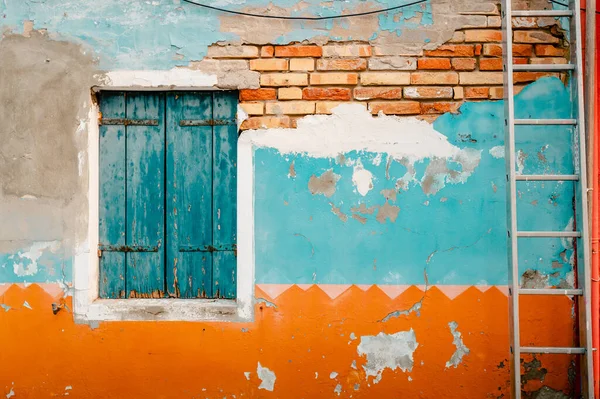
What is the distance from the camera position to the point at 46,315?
326cm

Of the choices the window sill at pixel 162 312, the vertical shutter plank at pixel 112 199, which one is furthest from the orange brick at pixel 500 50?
the vertical shutter plank at pixel 112 199

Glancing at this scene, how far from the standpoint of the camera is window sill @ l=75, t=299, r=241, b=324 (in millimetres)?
3221

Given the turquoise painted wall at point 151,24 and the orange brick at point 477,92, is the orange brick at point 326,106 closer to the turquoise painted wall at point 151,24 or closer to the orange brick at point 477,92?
the turquoise painted wall at point 151,24

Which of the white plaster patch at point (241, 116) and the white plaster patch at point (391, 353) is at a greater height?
the white plaster patch at point (241, 116)

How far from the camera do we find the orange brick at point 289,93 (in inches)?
127

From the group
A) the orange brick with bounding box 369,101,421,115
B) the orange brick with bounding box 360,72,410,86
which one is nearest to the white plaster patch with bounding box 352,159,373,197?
the orange brick with bounding box 369,101,421,115

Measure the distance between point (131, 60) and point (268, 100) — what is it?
2.68 ft

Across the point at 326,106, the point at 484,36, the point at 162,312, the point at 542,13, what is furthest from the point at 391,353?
the point at 542,13

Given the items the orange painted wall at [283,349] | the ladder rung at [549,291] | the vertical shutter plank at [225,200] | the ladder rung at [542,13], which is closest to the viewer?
the ladder rung at [549,291]

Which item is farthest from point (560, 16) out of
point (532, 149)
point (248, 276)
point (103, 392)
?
point (103, 392)

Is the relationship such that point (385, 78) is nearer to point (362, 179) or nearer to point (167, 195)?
point (362, 179)

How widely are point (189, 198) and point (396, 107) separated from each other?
1302mm

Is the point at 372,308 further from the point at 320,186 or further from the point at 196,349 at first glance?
the point at 196,349

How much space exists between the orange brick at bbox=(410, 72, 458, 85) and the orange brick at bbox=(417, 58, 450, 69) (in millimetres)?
33
